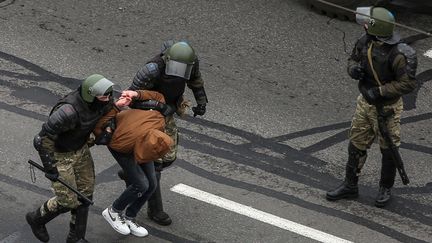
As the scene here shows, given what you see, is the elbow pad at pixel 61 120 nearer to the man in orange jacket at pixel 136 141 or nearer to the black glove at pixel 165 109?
the man in orange jacket at pixel 136 141

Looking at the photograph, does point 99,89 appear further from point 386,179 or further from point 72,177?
point 386,179

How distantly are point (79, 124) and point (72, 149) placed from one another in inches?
10.9

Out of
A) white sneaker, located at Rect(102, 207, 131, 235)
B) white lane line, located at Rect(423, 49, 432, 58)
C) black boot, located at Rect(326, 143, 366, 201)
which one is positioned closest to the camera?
white sneaker, located at Rect(102, 207, 131, 235)

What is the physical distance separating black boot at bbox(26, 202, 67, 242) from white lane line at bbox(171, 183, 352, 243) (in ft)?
4.73

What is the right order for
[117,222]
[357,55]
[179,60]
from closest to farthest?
[179,60]
[117,222]
[357,55]

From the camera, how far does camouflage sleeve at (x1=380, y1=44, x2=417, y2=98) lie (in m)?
7.32

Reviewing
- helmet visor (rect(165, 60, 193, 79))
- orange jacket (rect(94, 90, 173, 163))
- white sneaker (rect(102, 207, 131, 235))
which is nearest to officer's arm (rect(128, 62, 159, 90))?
helmet visor (rect(165, 60, 193, 79))

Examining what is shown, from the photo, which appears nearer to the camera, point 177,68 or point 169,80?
point 177,68

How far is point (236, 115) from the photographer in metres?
9.41

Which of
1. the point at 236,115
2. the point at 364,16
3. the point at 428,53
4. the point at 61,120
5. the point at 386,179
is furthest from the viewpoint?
the point at 428,53

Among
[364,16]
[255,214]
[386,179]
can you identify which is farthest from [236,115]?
[364,16]

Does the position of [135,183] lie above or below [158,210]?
above

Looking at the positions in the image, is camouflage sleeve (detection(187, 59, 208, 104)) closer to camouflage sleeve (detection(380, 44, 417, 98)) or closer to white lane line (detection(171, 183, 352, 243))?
white lane line (detection(171, 183, 352, 243))

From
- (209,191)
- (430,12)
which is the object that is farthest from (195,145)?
(430,12)
